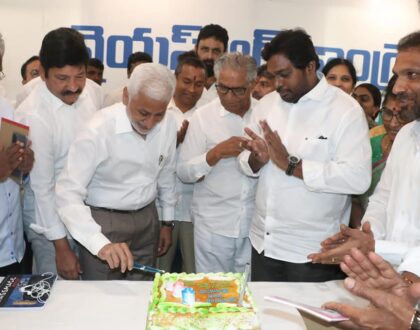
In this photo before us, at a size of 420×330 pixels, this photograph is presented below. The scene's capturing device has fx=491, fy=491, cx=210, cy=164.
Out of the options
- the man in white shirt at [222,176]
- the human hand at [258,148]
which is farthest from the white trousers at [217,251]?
the human hand at [258,148]

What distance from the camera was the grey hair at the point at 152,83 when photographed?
2.11 meters

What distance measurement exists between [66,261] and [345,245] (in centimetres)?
125

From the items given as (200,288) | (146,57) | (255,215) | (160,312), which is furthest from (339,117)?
(146,57)

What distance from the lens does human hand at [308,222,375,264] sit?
1.88m

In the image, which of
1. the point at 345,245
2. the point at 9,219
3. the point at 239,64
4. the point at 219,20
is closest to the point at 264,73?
the point at 239,64

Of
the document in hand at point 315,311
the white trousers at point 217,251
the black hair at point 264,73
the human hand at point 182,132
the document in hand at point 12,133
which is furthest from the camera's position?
the black hair at point 264,73

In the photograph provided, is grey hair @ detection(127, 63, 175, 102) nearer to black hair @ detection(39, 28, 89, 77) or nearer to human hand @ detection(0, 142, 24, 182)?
black hair @ detection(39, 28, 89, 77)

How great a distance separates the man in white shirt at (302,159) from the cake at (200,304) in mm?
782

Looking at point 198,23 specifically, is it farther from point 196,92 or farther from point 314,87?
point 314,87

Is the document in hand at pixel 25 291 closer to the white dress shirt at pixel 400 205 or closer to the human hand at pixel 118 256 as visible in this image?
the human hand at pixel 118 256

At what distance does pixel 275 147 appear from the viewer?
2.30 meters

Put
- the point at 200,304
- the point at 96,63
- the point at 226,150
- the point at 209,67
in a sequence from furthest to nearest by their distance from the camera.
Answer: the point at 96,63 → the point at 209,67 → the point at 226,150 → the point at 200,304

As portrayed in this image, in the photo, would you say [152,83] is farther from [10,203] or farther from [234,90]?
[10,203]

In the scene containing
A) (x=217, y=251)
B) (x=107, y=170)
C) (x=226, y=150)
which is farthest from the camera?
(x=217, y=251)
